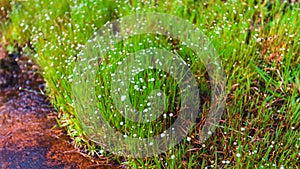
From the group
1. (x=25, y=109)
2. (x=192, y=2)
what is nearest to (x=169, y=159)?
(x=25, y=109)

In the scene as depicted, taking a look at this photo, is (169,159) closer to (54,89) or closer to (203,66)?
(203,66)

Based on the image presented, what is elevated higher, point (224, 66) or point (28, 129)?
point (224, 66)

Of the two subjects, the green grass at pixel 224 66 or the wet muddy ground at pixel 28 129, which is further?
the wet muddy ground at pixel 28 129

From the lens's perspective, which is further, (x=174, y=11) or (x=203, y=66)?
(x=174, y=11)

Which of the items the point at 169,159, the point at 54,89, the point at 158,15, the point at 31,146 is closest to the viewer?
the point at 169,159

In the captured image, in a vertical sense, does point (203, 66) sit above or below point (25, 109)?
above
